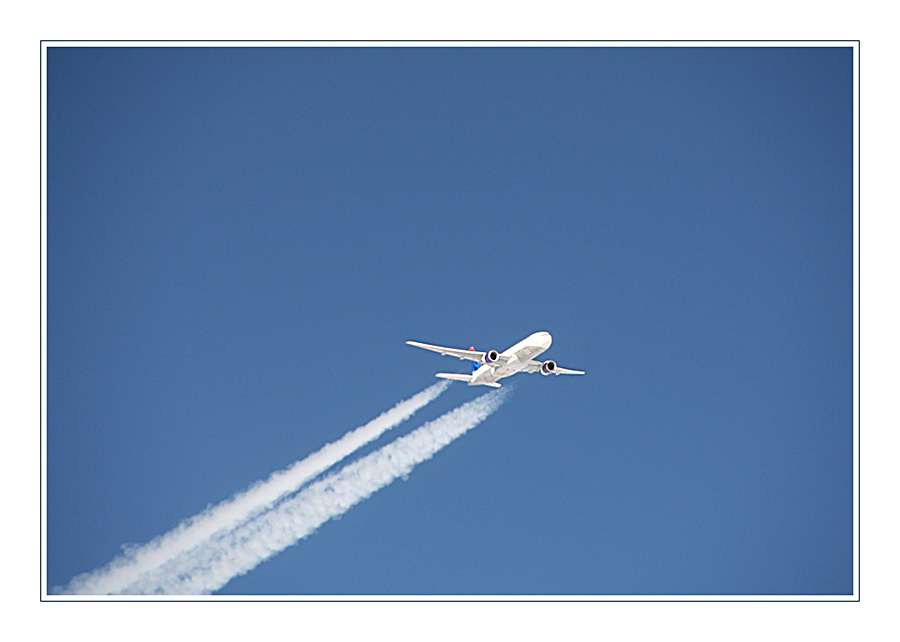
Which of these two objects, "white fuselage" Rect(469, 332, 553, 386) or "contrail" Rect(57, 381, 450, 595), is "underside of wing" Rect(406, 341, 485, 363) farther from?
"contrail" Rect(57, 381, 450, 595)

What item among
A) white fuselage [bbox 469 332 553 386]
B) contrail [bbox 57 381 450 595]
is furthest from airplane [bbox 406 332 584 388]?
contrail [bbox 57 381 450 595]

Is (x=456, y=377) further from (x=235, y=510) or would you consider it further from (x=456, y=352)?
(x=235, y=510)

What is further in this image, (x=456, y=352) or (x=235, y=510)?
(x=235, y=510)

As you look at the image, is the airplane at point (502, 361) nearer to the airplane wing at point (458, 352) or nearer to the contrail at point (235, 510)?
the airplane wing at point (458, 352)

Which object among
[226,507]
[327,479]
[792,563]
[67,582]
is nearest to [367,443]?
[327,479]

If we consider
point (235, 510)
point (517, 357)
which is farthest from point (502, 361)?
point (235, 510)
